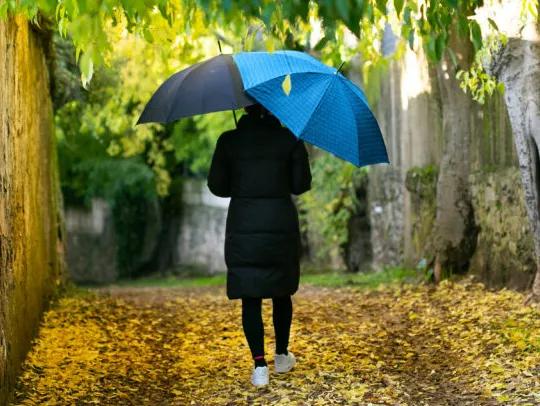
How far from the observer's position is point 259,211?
6.02 meters

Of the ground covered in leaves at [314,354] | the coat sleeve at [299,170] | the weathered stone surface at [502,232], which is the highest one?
the coat sleeve at [299,170]

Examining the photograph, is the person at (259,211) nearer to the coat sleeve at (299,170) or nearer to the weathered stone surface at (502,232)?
the coat sleeve at (299,170)

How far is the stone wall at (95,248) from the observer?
22062 millimetres

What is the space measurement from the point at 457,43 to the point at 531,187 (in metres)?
2.78

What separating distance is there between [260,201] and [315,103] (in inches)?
26.2

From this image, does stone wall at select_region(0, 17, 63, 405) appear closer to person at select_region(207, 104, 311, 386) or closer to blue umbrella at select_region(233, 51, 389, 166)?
person at select_region(207, 104, 311, 386)

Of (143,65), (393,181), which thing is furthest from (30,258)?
(143,65)

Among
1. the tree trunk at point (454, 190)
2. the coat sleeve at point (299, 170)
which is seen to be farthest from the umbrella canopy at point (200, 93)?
the tree trunk at point (454, 190)

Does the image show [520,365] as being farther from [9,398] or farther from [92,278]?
[92,278]

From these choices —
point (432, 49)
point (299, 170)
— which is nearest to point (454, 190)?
point (299, 170)

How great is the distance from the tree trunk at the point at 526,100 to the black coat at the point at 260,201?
2.34 m

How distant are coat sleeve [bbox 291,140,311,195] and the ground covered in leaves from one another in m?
1.18

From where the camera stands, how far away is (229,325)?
29.0ft

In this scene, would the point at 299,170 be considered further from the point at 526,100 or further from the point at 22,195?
the point at 526,100
